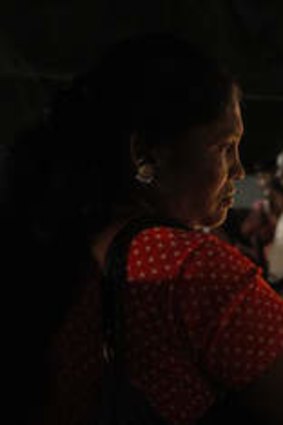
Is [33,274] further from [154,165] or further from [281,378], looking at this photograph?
[281,378]

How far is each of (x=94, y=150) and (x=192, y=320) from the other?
39 centimetres

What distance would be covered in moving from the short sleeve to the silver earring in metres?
0.24

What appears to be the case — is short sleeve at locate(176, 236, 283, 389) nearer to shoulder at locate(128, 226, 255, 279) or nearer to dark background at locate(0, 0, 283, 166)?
shoulder at locate(128, 226, 255, 279)

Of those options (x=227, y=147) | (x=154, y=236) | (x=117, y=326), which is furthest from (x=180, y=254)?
(x=227, y=147)

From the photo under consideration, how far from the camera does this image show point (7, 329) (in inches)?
51.2

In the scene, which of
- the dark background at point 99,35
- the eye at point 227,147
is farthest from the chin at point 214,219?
the dark background at point 99,35

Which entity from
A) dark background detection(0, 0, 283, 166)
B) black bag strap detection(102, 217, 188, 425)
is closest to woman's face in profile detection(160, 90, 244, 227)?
black bag strap detection(102, 217, 188, 425)

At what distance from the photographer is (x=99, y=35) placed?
211cm

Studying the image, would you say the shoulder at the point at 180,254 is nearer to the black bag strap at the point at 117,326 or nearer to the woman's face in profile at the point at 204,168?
the black bag strap at the point at 117,326

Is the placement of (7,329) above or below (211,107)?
below

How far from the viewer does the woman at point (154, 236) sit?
1.08m

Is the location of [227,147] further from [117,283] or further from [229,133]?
[117,283]

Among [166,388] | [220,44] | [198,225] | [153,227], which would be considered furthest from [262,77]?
[166,388]

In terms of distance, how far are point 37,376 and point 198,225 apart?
1.35 feet
